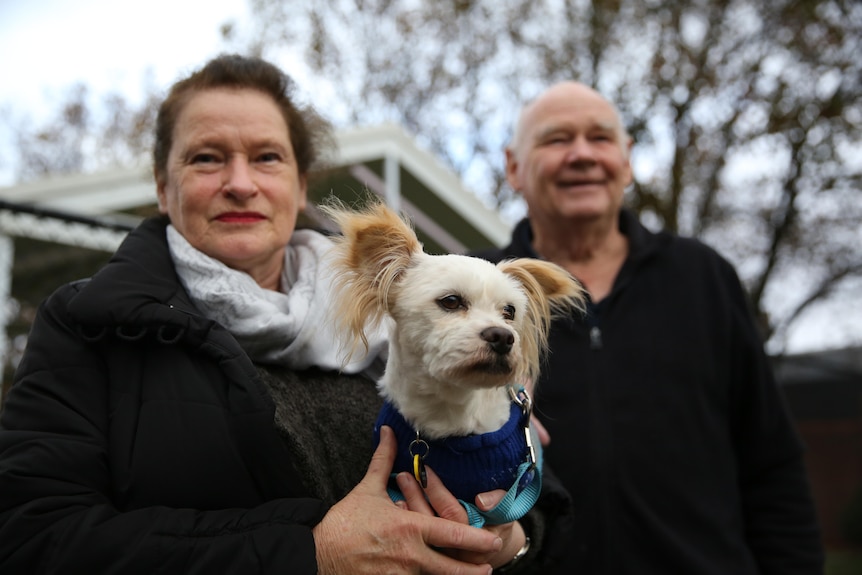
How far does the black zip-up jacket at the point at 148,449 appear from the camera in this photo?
1523 mm

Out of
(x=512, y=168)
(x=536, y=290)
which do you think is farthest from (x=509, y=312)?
(x=512, y=168)

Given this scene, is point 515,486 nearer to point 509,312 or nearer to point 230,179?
point 509,312

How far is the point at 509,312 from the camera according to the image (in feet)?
6.44

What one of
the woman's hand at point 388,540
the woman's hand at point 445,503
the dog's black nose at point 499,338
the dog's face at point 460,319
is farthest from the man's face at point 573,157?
the woman's hand at point 388,540

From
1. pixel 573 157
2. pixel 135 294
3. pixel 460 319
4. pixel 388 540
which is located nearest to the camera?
pixel 388 540

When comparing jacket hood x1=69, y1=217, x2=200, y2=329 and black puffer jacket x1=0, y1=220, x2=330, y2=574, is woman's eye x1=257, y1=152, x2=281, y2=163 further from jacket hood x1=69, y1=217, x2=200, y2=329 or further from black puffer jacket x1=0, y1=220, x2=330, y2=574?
black puffer jacket x1=0, y1=220, x2=330, y2=574

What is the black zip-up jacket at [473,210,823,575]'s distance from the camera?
2.47m

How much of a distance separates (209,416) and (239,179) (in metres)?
0.73

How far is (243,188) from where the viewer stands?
2053 mm

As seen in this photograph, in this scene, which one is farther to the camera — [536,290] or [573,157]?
[573,157]

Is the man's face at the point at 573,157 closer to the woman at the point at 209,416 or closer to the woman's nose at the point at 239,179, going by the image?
the woman at the point at 209,416

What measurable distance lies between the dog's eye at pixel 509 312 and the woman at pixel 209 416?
491 mm

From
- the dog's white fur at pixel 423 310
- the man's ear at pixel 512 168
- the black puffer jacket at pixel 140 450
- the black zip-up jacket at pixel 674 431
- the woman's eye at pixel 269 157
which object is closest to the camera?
the black puffer jacket at pixel 140 450

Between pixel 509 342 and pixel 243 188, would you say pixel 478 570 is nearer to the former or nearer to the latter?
pixel 509 342
